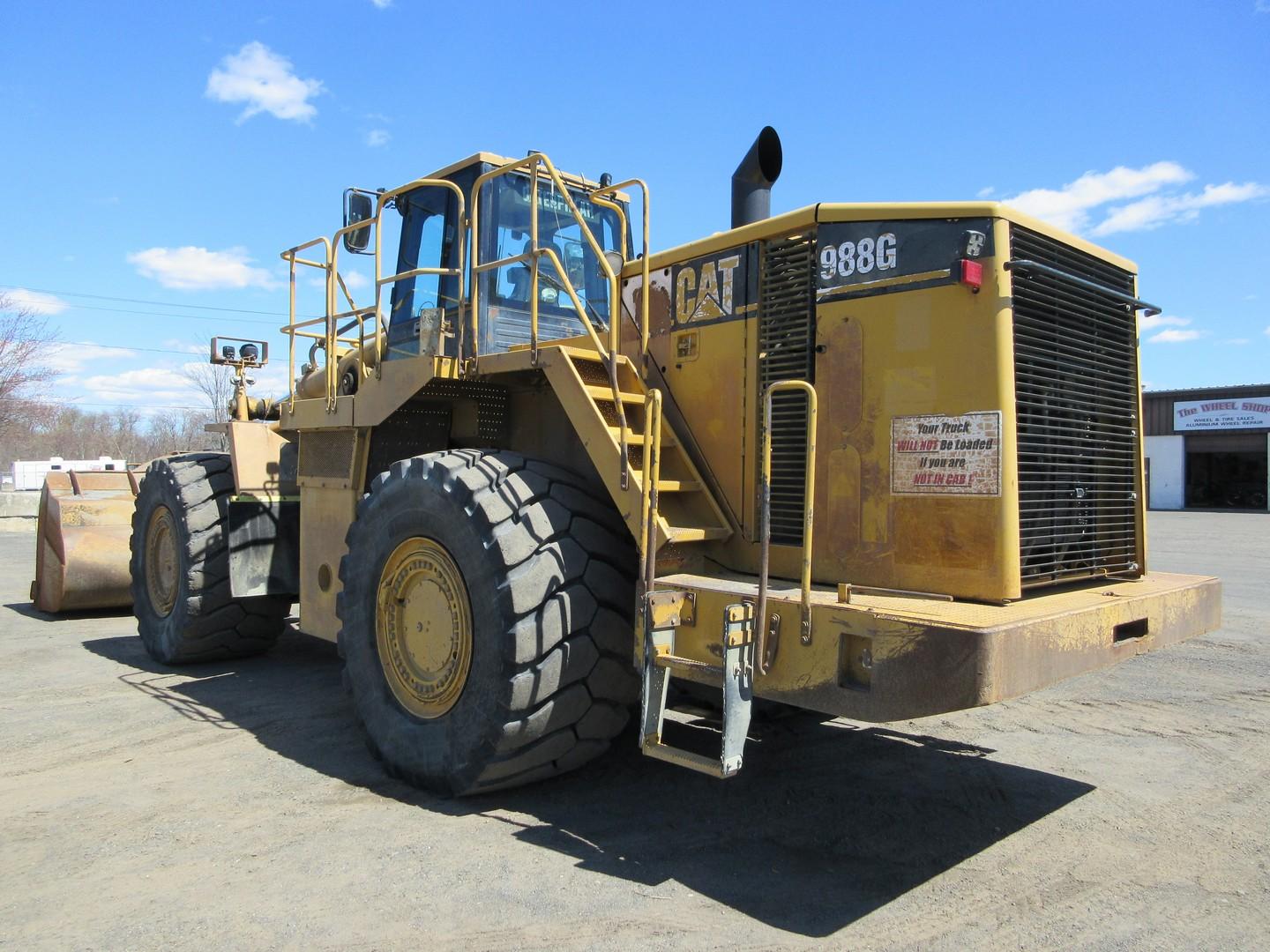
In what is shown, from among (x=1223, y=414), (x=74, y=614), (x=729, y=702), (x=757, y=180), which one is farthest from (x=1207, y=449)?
(x=729, y=702)

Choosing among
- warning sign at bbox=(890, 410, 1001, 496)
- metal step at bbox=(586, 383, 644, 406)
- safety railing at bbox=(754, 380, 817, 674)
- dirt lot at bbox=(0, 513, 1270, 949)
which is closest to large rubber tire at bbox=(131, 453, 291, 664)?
dirt lot at bbox=(0, 513, 1270, 949)

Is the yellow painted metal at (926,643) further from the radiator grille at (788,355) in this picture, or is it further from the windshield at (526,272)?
the windshield at (526,272)

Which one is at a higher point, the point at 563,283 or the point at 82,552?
the point at 563,283

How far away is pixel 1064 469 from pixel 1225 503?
124ft

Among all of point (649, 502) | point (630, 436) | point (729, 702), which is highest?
point (630, 436)

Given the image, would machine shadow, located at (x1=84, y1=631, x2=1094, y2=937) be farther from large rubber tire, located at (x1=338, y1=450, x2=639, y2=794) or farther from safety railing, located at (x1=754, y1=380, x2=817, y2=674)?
safety railing, located at (x1=754, y1=380, x2=817, y2=674)

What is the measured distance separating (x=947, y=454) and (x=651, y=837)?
1.99 meters

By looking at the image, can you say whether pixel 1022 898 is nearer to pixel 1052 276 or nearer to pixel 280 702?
pixel 1052 276

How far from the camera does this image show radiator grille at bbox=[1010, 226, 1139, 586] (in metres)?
3.81

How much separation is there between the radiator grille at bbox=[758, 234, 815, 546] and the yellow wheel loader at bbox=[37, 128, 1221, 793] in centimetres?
1

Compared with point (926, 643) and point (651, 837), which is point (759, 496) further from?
point (651, 837)

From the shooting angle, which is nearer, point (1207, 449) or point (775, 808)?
point (775, 808)

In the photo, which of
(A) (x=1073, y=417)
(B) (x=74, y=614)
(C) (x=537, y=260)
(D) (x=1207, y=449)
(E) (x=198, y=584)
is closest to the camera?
(A) (x=1073, y=417)

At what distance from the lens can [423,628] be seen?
182 inches
